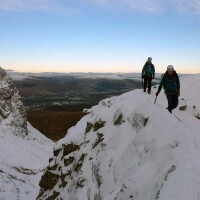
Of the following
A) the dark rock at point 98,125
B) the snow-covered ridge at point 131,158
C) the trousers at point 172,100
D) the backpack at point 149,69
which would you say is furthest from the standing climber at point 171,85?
the backpack at point 149,69

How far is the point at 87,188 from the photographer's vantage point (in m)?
13.5

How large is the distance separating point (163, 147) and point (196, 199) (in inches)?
116

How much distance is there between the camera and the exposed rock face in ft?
140

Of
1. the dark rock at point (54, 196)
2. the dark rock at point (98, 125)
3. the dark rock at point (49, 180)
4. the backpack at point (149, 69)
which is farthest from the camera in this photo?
the backpack at point (149, 69)

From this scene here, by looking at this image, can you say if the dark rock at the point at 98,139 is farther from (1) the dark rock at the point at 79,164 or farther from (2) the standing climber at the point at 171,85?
(2) the standing climber at the point at 171,85

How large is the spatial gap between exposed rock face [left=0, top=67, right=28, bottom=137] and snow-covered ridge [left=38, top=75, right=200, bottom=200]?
25092 millimetres

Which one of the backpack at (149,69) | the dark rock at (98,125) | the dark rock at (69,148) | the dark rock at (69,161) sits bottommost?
the dark rock at (69,161)

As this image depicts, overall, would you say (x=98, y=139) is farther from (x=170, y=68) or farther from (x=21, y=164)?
(x=21, y=164)

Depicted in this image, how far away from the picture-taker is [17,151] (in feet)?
120

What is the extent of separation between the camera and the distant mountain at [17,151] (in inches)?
1108

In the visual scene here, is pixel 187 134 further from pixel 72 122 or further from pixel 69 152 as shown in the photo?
pixel 72 122

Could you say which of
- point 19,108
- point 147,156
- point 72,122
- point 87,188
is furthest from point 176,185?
point 72,122

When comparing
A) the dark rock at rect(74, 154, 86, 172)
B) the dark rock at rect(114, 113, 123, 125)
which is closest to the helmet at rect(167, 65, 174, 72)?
the dark rock at rect(114, 113, 123, 125)

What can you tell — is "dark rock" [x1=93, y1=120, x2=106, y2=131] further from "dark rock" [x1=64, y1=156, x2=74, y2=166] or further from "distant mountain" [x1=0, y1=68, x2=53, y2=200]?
"distant mountain" [x1=0, y1=68, x2=53, y2=200]
